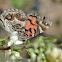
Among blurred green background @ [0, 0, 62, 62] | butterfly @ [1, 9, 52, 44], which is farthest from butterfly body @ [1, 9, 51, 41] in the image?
blurred green background @ [0, 0, 62, 62]

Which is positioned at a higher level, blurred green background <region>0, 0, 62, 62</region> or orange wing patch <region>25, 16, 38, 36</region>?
blurred green background <region>0, 0, 62, 62</region>

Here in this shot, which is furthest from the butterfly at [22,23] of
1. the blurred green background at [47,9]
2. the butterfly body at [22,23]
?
the blurred green background at [47,9]

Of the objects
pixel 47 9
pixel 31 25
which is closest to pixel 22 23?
pixel 31 25

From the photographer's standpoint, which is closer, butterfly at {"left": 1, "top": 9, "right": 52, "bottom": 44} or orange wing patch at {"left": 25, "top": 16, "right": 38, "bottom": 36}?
butterfly at {"left": 1, "top": 9, "right": 52, "bottom": 44}

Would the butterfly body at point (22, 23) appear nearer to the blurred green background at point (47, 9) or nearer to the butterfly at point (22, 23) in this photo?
the butterfly at point (22, 23)

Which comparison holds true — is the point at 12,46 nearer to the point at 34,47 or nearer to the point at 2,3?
the point at 34,47

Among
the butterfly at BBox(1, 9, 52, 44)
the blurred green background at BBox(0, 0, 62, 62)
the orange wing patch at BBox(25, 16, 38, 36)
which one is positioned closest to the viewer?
the butterfly at BBox(1, 9, 52, 44)

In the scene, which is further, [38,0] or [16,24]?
[38,0]

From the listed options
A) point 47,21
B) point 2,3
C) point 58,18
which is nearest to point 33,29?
point 47,21

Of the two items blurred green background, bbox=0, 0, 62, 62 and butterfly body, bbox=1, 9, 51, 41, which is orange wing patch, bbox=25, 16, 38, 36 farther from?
blurred green background, bbox=0, 0, 62, 62
